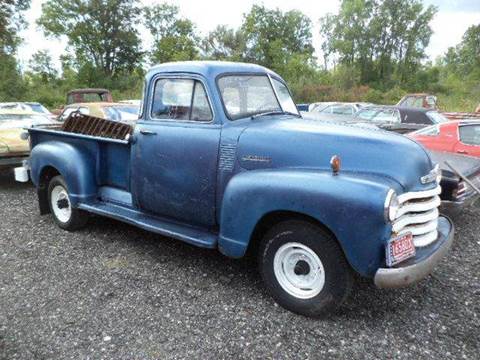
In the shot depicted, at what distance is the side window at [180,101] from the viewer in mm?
3971

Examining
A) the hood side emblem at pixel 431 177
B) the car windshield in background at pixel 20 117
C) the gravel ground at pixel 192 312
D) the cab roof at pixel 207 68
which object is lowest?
the gravel ground at pixel 192 312

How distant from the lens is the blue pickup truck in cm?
295

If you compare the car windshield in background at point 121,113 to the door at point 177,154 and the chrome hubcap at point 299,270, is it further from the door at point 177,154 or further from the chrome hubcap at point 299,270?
the chrome hubcap at point 299,270

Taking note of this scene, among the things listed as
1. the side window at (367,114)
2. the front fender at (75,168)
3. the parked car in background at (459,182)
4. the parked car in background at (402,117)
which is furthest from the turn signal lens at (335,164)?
the side window at (367,114)

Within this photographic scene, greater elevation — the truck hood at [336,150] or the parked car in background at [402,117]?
the truck hood at [336,150]

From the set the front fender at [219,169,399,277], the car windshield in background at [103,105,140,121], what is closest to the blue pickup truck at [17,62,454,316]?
the front fender at [219,169,399,277]

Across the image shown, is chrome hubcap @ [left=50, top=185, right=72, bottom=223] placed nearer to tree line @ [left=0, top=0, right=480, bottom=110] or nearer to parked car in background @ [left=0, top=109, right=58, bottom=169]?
parked car in background @ [left=0, top=109, right=58, bottom=169]

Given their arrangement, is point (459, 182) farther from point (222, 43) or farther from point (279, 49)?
point (222, 43)

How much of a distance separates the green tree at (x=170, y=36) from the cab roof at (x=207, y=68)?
4189 centimetres

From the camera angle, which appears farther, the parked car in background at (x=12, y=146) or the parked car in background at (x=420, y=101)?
the parked car in background at (x=420, y=101)

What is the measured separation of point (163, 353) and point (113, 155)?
2.57 m

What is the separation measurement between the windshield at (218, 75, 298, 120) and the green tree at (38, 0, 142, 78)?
4175 cm

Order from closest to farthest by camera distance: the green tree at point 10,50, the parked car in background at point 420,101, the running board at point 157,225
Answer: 1. the running board at point 157,225
2. the parked car in background at point 420,101
3. the green tree at point 10,50

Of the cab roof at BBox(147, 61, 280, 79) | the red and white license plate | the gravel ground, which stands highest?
the cab roof at BBox(147, 61, 280, 79)
